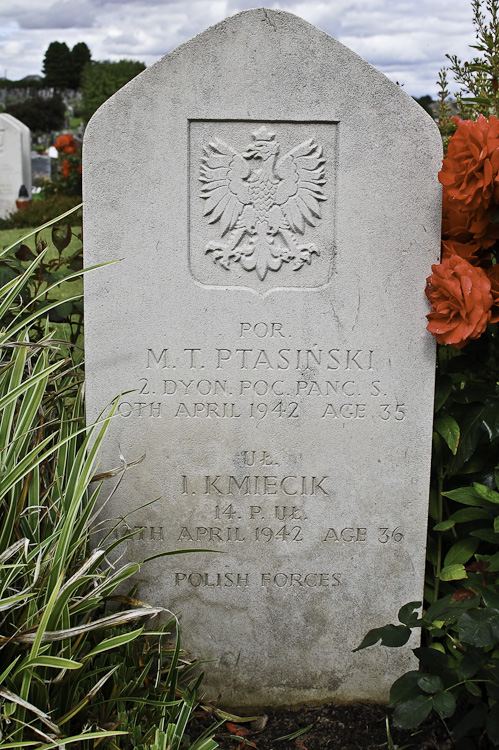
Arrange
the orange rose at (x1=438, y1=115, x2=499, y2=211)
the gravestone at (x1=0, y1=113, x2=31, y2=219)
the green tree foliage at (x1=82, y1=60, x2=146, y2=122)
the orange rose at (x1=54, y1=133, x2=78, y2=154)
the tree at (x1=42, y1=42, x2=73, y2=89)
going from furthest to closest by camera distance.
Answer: the tree at (x1=42, y1=42, x2=73, y2=89), the green tree foliage at (x1=82, y1=60, x2=146, y2=122), the gravestone at (x1=0, y1=113, x2=31, y2=219), the orange rose at (x1=54, y1=133, x2=78, y2=154), the orange rose at (x1=438, y1=115, x2=499, y2=211)

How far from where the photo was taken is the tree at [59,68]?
218ft

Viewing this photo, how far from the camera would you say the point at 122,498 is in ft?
8.95

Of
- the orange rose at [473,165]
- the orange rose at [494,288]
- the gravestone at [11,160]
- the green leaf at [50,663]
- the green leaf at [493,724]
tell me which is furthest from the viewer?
the gravestone at [11,160]

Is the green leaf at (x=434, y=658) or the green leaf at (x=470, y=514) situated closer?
the green leaf at (x=434, y=658)

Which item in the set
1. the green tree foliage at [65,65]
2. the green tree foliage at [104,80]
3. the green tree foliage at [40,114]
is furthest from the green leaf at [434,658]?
the green tree foliage at [65,65]

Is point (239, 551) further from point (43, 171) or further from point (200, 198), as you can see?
point (43, 171)

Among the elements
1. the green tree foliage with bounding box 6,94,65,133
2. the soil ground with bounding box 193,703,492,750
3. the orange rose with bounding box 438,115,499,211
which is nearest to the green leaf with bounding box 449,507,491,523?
the soil ground with bounding box 193,703,492,750

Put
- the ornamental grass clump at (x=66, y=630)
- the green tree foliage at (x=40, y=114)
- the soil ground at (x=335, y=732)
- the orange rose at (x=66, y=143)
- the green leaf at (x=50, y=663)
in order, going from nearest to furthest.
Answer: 1. the green leaf at (x=50, y=663)
2. the ornamental grass clump at (x=66, y=630)
3. the soil ground at (x=335, y=732)
4. the orange rose at (x=66, y=143)
5. the green tree foliage at (x=40, y=114)

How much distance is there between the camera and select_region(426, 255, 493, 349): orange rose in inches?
95.0

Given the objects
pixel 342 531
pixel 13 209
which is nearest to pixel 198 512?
pixel 342 531

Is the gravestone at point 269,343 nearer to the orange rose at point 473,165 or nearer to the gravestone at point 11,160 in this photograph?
the orange rose at point 473,165

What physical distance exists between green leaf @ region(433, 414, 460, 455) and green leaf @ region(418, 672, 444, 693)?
0.75 m

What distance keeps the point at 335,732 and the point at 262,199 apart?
187cm

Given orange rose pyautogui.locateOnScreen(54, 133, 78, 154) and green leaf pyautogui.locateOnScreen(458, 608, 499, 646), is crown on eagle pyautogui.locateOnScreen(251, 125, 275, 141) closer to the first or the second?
green leaf pyautogui.locateOnScreen(458, 608, 499, 646)
